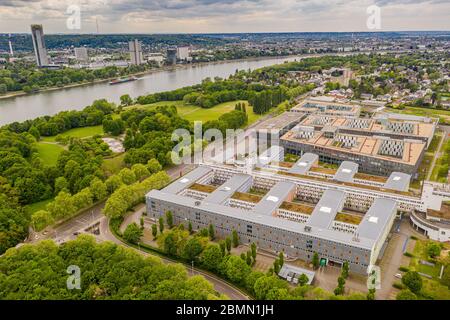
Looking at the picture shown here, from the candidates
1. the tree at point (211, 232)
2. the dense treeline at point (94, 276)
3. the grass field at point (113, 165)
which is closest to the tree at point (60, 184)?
the grass field at point (113, 165)

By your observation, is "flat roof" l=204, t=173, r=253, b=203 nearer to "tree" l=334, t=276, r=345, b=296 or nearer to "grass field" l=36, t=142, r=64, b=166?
"tree" l=334, t=276, r=345, b=296

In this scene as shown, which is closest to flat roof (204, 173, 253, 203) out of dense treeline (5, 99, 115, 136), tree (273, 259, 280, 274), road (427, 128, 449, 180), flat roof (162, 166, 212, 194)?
flat roof (162, 166, 212, 194)

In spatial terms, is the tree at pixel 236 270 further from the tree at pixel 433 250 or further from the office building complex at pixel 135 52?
the office building complex at pixel 135 52

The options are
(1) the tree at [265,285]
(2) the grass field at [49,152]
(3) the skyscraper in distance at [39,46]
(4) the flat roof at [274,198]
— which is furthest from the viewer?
(3) the skyscraper in distance at [39,46]

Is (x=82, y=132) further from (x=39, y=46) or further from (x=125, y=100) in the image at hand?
(x=39, y=46)

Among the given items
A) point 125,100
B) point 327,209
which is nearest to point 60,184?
point 327,209

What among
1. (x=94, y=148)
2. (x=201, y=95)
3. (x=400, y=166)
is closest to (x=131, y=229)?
(x=94, y=148)
